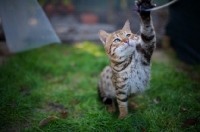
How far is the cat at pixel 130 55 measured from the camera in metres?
2.49

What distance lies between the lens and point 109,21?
5.89 m

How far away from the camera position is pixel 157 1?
17.4ft

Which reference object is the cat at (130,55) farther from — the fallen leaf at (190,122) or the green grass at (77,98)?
the fallen leaf at (190,122)

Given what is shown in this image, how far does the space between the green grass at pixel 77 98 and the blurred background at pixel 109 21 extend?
2.53 ft

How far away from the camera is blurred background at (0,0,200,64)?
15.8ft

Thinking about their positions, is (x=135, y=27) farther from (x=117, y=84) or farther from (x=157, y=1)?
(x=117, y=84)

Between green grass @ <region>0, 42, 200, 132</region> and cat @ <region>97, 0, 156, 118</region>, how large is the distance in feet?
1.20

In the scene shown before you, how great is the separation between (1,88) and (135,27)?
367cm

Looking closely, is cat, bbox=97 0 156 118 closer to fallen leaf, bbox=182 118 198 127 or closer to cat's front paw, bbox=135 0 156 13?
cat's front paw, bbox=135 0 156 13

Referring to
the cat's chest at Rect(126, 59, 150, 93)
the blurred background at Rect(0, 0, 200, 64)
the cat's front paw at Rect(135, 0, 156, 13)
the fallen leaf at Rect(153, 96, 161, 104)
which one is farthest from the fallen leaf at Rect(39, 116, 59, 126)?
the blurred background at Rect(0, 0, 200, 64)

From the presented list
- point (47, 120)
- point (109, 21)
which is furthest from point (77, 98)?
point (109, 21)

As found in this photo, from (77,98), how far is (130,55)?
1.41 meters

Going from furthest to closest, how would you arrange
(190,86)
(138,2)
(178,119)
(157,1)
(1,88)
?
(157,1) → (190,86) → (1,88) → (178,119) → (138,2)

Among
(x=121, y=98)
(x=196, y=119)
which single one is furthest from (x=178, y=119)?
(x=121, y=98)
